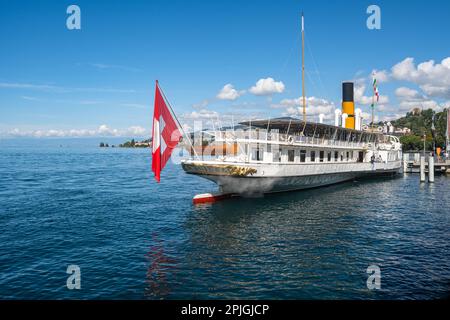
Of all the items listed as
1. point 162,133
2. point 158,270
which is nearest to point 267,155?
point 162,133

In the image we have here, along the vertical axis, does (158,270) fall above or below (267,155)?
below

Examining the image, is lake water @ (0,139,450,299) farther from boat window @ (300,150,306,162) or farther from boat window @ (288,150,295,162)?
boat window @ (300,150,306,162)

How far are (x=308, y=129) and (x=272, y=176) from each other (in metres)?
10.7

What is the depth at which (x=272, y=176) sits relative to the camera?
32938 millimetres

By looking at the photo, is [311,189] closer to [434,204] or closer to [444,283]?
[434,204]

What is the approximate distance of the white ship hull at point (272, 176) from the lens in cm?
3048

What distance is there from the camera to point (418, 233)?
22.0m

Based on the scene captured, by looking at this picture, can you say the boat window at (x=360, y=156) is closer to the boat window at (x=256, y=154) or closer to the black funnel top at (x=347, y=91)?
the black funnel top at (x=347, y=91)

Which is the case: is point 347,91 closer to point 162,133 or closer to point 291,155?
point 291,155

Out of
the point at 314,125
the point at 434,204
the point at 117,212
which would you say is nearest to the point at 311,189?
the point at 314,125

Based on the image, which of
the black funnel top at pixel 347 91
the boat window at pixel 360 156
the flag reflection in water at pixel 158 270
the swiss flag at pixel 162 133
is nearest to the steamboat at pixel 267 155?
the swiss flag at pixel 162 133

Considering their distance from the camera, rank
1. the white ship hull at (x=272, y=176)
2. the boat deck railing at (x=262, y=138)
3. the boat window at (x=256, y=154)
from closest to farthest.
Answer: the white ship hull at (x=272, y=176) < the boat deck railing at (x=262, y=138) < the boat window at (x=256, y=154)

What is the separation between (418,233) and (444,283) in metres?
8.27

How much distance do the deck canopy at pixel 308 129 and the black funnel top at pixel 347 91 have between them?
20.0 ft
